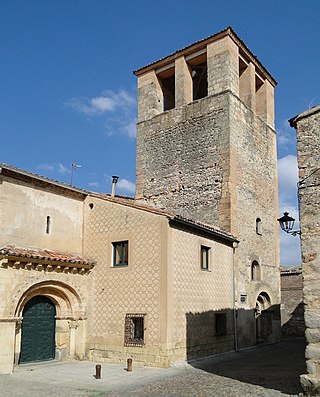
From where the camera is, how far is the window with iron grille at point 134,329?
1455cm

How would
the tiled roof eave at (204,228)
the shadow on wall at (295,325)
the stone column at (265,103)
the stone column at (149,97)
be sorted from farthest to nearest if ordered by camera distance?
1. the shadow on wall at (295,325)
2. the stone column at (265,103)
3. the stone column at (149,97)
4. the tiled roof eave at (204,228)

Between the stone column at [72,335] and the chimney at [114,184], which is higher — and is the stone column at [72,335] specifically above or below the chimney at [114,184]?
below

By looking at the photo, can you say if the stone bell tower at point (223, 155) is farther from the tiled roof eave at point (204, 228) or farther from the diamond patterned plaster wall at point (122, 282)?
the diamond patterned plaster wall at point (122, 282)

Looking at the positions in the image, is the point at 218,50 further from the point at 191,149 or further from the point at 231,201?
the point at 231,201

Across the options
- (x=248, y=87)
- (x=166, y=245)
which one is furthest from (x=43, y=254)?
(x=248, y=87)

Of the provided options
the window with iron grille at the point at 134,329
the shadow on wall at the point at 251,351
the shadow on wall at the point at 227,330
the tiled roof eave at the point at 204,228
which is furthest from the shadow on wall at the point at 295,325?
the window with iron grille at the point at 134,329

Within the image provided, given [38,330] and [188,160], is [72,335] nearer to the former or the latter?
[38,330]

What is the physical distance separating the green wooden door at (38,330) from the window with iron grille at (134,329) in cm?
276

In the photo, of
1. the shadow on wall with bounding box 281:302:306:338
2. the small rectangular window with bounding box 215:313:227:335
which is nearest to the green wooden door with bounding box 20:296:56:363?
the small rectangular window with bounding box 215:313:227:335

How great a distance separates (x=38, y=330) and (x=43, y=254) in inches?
106

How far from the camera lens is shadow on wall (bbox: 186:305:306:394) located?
38.8ft

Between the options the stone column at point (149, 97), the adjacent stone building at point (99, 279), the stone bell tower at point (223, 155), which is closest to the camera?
the adjacent stone building at point (99, 279)

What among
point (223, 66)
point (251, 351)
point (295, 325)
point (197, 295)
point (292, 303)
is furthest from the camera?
point (292, 303)

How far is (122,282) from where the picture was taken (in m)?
15.4
